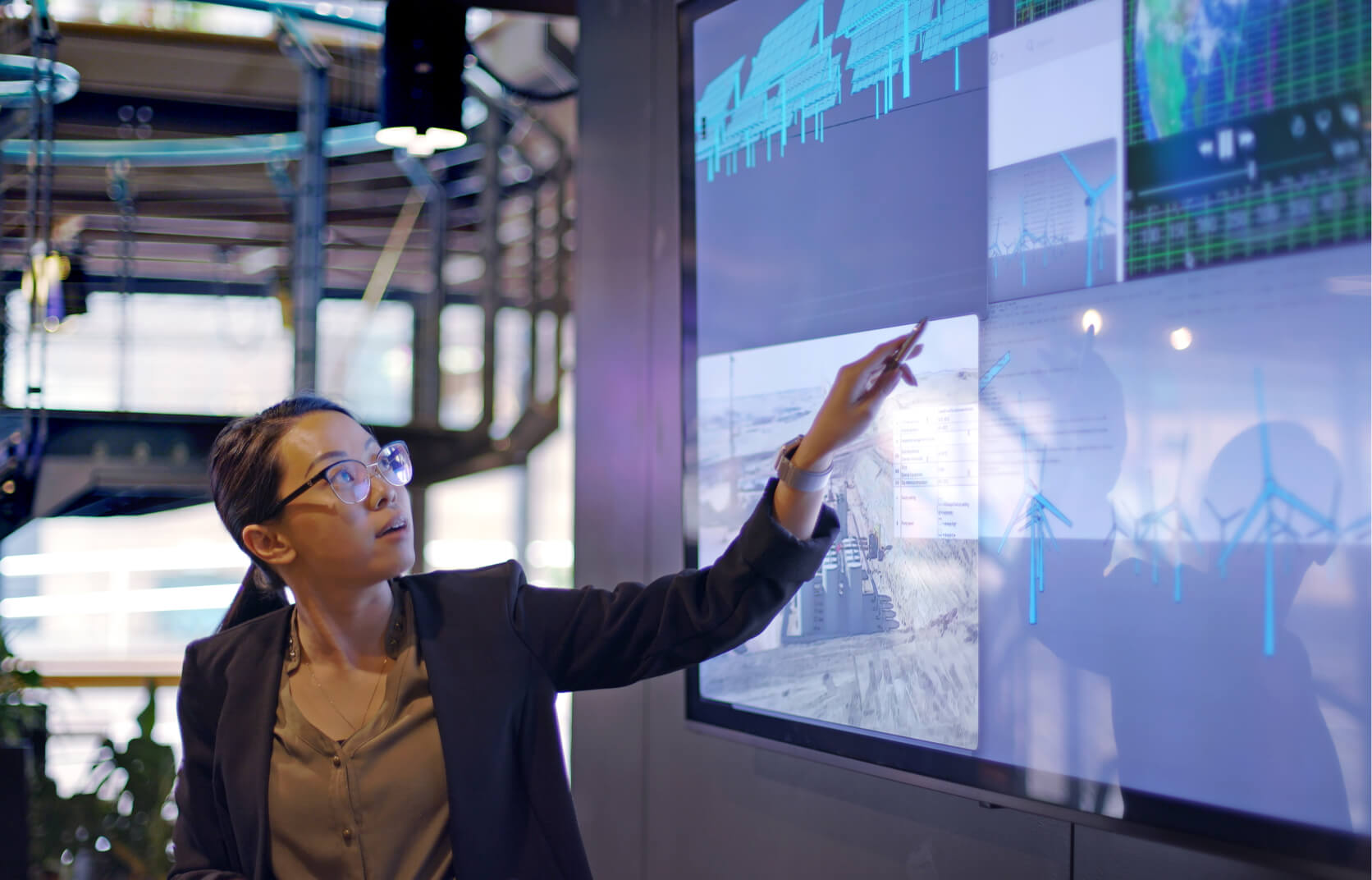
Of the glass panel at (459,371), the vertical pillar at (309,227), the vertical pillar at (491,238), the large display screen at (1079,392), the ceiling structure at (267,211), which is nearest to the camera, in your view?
the large display screen at (1079,392)

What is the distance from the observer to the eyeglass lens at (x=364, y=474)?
1.56 metres

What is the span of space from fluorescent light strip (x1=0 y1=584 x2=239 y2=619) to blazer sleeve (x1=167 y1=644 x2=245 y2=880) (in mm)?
3723

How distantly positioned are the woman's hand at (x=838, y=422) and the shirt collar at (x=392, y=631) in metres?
0.62

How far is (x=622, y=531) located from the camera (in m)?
2.45

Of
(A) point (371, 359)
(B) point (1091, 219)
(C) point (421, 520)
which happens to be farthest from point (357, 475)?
(C) point (421, 520)

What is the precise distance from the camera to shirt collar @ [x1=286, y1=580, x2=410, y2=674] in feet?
5.36

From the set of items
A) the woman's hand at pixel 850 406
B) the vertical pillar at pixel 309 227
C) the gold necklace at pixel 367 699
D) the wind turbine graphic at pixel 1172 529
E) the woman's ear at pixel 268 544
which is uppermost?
the vertical pillar at pixel 309 227

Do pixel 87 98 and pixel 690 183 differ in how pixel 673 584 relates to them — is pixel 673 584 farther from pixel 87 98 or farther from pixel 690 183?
pixel 87 98

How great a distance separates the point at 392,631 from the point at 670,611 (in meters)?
0.45

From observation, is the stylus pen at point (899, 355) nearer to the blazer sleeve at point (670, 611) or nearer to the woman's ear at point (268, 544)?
the blazer sleeve at point (670, 611)

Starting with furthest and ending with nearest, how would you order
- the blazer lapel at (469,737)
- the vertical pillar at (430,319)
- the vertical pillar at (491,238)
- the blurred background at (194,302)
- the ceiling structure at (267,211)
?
the vertical pillar at (491,238)
the vertical pillar at (430,319)
the ceiling structure at (267,211)
the blurred background at (194,302)
the blazer lapel at (469,737)

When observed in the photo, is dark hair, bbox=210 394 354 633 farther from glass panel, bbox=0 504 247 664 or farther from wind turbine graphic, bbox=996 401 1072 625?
glass panel, bbox=0 504 247 664

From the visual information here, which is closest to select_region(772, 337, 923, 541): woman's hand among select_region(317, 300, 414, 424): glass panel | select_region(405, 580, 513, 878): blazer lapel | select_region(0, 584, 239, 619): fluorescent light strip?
select_region(405, 580, 513, 878): blazer lapel

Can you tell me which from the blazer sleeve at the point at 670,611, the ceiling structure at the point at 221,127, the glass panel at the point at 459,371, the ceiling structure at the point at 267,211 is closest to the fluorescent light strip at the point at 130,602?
the ceiling structure at the point at 267,211
